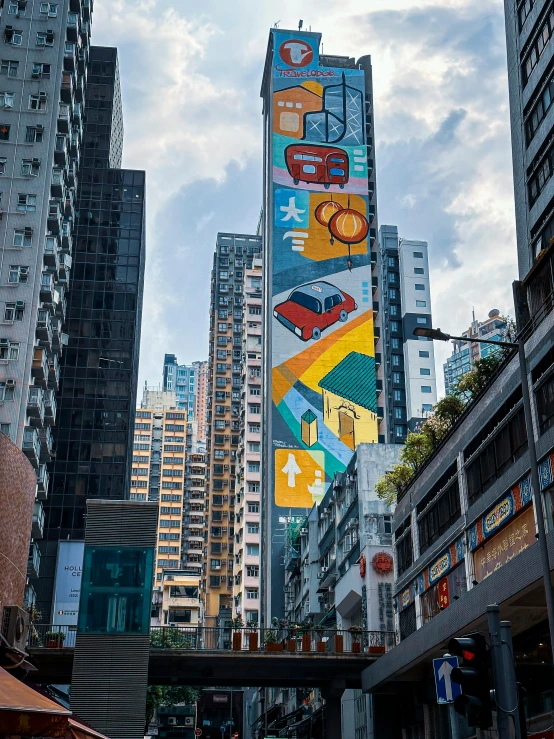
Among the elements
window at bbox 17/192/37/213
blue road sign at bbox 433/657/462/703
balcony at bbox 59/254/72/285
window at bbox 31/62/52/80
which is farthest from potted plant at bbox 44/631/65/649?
window at bbox 31/62/52/80

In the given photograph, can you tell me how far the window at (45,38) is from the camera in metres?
77.4

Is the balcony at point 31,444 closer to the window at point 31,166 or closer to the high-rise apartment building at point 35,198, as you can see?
the high-rise apartment building at point 35,198

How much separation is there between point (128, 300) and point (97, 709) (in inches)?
3036

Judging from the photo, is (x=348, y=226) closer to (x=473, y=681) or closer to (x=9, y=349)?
(x=9, y=349)

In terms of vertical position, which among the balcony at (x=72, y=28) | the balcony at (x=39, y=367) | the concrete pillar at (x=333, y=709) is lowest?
the concrete pillar at (x=333, y=709)

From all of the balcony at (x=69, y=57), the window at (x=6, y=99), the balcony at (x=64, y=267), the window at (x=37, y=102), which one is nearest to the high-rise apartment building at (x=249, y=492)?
the balcony at (x=64, y=267)

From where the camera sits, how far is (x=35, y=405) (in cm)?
6794

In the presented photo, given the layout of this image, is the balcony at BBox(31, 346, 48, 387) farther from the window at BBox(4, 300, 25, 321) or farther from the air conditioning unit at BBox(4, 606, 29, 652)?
the air conditioning unit at BBox(4, 606, 29, 652)

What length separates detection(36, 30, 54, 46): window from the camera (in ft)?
254

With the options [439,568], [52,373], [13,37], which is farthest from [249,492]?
[439,568]

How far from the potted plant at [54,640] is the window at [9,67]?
48.0 metres

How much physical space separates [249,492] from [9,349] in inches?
2690

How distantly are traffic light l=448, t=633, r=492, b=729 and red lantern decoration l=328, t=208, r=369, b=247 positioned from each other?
103808 millimetres

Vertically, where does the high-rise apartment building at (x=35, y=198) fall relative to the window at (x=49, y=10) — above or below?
below
